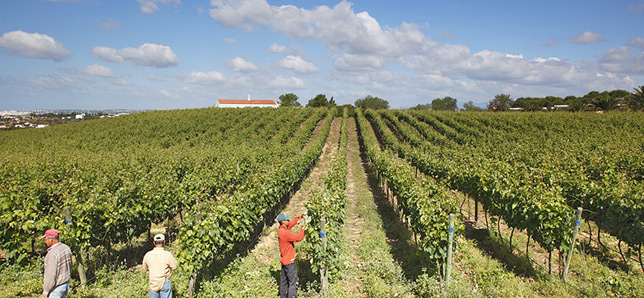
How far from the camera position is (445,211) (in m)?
6.99

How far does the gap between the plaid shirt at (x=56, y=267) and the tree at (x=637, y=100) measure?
185 ft

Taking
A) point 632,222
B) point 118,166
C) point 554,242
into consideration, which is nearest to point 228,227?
point 554,242

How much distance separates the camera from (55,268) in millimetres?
4594

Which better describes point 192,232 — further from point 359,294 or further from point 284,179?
point 284,179

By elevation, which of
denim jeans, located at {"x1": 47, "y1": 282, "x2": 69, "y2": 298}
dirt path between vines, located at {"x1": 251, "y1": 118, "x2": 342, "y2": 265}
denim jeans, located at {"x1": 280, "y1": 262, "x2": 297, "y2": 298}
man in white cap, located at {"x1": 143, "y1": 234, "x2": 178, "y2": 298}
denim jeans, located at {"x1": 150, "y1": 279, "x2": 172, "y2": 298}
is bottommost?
dirt path between vines, located at {"x1": 251, "y1": 118, "x2": 342, "y2": 265}

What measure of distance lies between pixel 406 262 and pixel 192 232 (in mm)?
4937

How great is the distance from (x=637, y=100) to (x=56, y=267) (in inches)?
2291

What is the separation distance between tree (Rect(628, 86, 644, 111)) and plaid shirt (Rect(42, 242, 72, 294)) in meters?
56.5

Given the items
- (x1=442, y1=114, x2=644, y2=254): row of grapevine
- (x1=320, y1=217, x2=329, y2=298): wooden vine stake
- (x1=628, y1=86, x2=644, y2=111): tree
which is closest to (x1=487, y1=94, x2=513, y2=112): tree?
(x1=628, y1=86, x2=644, y2=111): tree

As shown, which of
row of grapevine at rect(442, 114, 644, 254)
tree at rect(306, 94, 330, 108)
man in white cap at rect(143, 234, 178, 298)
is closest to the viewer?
man in white cap at rect(143, 234, 178, 298)

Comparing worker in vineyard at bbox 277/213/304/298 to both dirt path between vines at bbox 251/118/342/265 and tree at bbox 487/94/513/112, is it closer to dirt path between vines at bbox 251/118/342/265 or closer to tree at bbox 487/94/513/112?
dirt path between vines at bbox 251/118/342/265

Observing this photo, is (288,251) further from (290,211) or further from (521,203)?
(290,211)

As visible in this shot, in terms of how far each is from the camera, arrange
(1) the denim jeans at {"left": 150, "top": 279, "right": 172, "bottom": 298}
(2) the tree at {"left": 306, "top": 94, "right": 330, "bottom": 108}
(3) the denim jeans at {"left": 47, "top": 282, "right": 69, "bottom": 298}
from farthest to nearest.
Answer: (2) the tree at {"left": 306, "top": 94, "right": 330, "bottom": 108} → (1) the denim jeans at {"left": 150, "top": 279, "right": 172, "bottom": 298} → (3) the denim jeans at {"left": 47, "top": 282, "right": 69, "bottom": 298}

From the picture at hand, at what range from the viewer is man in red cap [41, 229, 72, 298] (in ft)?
15.0
